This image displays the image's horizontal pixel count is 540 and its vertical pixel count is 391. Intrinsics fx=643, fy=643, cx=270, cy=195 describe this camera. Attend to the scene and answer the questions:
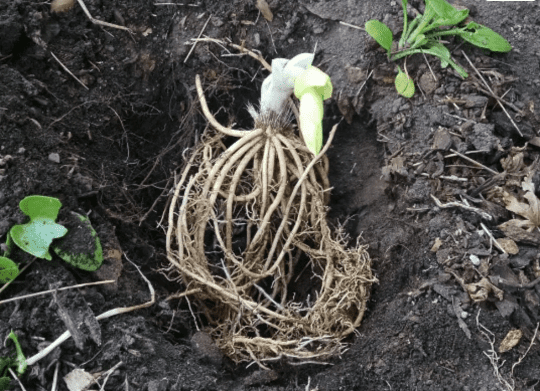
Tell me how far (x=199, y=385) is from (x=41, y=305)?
356 millimetres

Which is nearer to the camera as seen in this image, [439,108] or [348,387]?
[348,387]

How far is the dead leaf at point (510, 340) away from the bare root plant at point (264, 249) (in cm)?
32

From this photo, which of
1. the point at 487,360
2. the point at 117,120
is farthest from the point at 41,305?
the point at 487,360

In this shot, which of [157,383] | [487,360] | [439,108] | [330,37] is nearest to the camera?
[157,383]

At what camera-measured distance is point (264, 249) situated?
1594 mm

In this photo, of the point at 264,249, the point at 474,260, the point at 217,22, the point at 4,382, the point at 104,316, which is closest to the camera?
the point at 4,382

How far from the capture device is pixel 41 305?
4.24 feet

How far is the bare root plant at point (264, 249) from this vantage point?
1.49 metres

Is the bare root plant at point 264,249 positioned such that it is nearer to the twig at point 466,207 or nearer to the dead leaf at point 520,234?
the twig at point 466,207

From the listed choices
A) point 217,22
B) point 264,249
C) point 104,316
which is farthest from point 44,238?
point 217,22

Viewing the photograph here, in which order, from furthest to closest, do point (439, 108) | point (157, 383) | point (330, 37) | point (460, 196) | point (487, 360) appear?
point (330, 37) → point (439, 108) → point (460, 196) → point (487, 360) → point (157, 383)

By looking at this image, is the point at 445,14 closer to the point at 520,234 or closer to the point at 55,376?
the point at 520,234

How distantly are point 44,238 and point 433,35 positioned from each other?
107 cm

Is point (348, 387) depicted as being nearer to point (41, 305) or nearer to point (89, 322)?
point (89, 322)
